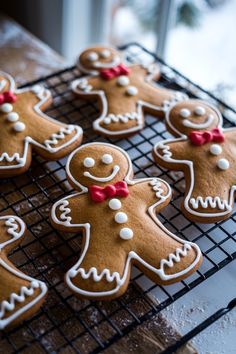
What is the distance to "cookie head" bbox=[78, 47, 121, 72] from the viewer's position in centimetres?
138

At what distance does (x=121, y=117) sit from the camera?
124 centimetres

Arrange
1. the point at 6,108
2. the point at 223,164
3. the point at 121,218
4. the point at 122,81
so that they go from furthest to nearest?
the point at 122,81
the point at 6,108
the point at 223,164
the point at 121,218

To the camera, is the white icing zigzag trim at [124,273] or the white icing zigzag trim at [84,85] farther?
the white icing zigzag trim at [84,85]

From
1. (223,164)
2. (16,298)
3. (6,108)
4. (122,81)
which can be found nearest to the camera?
(16,298)

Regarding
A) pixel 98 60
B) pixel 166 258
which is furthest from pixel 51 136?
pixel 166 258

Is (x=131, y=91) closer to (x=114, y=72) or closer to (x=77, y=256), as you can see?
(x=114, y=72)

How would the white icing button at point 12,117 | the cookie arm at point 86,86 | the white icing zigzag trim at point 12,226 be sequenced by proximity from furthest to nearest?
1. the cookie arm at point 86,86
2. the white icing button at point 12,117
3. the white icing zigzag trim at point 12,226

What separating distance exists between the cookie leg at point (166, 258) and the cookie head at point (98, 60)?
22.6 inches

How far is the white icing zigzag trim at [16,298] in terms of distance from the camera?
887 mm

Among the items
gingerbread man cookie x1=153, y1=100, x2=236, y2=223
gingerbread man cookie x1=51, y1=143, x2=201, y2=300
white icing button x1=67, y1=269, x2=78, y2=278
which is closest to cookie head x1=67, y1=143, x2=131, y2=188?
gingerbread man cookie x1=51, y1=143, x2=201, y2=300

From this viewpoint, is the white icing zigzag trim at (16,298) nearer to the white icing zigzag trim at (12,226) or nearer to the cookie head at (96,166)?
the white icing zigzag trim at (12,226)

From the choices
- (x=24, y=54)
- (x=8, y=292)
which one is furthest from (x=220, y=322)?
(x=24, y=54)

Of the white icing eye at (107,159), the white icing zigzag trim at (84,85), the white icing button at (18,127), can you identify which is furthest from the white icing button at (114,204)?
the white icing zigzag trim at (84,85)

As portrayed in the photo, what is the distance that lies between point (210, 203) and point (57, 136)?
39 centimetres
